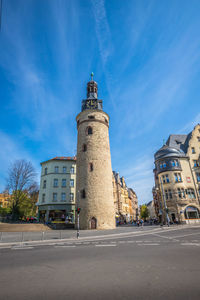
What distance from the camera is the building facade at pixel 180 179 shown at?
31.7 meters

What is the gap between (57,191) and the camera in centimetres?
3684

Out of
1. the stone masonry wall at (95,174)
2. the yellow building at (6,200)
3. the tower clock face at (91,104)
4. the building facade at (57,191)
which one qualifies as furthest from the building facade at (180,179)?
the yellow building at (6,200)

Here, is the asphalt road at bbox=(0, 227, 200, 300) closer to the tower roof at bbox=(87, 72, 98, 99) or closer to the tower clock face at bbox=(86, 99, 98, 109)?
the tower clock face at bbox=(86, 99, 98, 109)

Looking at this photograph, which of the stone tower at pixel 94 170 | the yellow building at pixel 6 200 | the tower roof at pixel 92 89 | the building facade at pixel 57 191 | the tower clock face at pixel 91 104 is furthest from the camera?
the yellow building at pixel 6 200

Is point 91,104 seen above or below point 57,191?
above

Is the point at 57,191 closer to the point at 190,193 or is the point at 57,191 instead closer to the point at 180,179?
the point at 180,179

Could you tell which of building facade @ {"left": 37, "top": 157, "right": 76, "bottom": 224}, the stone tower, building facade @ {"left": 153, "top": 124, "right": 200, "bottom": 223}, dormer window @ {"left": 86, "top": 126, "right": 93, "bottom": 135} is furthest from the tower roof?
building facade @ {"left": 153, "top": 124, "right": 200, "bottom": 223}

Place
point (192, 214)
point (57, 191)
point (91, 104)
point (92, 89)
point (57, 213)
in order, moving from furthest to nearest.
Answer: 1. point (92, 89)
2. point (57, 191)
3. point (57, 213)
4. point (91, 104)
5. point (192, 214)

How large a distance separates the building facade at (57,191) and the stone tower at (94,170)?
10.4 metres

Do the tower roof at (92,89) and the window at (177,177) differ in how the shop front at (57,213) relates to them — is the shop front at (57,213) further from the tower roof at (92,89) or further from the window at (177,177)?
the tower roof at (92,89)

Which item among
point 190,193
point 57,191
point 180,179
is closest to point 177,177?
point 180,179

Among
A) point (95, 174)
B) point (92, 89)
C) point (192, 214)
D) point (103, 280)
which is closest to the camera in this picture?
point (103, 280)

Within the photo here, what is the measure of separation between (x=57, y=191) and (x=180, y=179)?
82.5ft

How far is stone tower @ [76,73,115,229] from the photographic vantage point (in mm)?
25170
